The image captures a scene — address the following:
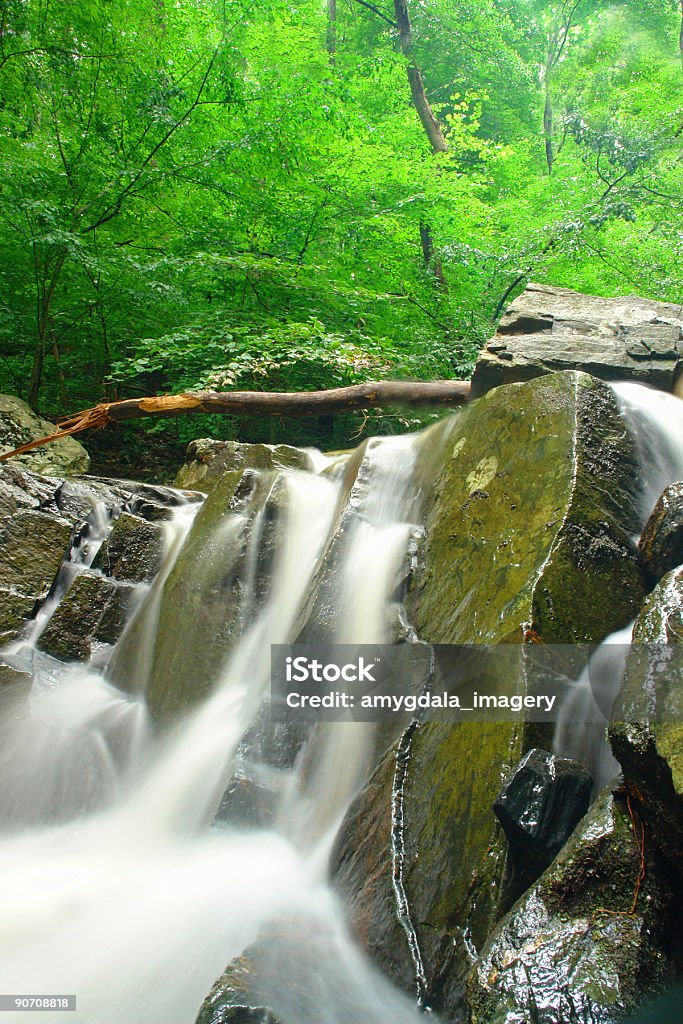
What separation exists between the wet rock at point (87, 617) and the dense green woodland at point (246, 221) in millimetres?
2905

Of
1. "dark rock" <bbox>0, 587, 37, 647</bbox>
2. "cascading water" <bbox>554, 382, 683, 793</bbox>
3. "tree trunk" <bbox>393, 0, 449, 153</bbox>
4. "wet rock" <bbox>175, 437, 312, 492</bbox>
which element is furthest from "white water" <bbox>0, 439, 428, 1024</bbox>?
"tree trunk" <bbox>393, 0, 449, 153</bbox>

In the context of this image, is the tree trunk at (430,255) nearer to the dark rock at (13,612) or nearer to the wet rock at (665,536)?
the dark rock at (13,612)

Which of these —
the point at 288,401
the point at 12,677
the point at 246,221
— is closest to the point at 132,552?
the point at 12,677

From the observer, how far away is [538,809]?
201cm

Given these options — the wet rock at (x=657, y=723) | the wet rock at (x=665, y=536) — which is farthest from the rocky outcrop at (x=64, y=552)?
the wet rock at (x=657, y=723)

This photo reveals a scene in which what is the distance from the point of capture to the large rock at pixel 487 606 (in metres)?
2.19

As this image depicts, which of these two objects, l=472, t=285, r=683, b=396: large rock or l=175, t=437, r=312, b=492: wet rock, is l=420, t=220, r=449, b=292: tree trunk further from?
l=175, t=437, r=312, b=492: wet rock

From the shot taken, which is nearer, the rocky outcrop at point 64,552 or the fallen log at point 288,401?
the rocky outcrop at point 64,552

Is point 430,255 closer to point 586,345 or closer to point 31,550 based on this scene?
point 586,345

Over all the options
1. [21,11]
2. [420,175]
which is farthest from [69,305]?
[420,175]

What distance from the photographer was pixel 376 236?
970 centimetres

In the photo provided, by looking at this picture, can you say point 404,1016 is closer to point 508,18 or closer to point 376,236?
point 376,236

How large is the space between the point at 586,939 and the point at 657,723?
0.62 meters

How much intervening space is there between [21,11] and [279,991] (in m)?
10.7
